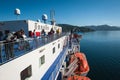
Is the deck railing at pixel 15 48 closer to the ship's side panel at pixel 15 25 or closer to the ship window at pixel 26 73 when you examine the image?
the ship window at pixel 26 73

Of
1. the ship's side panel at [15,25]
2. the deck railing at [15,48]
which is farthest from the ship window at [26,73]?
the ship's side panel at [15,25]

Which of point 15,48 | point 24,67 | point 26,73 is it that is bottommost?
point 26,73

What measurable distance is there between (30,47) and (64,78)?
988 centimetres

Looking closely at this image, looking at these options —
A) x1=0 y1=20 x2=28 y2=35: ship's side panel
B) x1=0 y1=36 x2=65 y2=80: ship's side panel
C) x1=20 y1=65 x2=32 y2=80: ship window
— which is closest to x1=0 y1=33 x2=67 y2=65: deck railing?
x1=0 y1=36 x2=65 y2=80: ship's side panel

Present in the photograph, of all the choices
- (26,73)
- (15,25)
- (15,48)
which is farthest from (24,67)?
(15,25)

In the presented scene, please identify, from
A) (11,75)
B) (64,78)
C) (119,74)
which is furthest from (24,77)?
(119,74)

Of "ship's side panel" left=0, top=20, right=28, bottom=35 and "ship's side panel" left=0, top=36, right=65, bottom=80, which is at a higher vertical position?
"ship's side panel" left=0, top=20, right=28, bottom=35

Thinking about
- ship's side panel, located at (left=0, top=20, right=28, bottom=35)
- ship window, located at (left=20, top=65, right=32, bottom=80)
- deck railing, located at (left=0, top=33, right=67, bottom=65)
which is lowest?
ship window, located at (left=20, top=65, right=32, bottom=80)

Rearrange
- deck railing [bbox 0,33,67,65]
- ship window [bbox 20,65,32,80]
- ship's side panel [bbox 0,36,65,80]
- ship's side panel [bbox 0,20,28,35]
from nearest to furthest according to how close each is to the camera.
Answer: ship's side panel [bbox 0,36,65,80], deck railing [bbox 0,33,67,65], ship window [bbox 20,65,32,80], ship's side panel [bbox 0,20,28,35]

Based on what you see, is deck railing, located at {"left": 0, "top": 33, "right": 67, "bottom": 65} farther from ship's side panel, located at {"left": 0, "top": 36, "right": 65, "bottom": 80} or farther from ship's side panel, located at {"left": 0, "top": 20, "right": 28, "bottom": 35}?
ship's side panel, located at {"left": 0, "top": 20, "right": 28, "bottom": 35}

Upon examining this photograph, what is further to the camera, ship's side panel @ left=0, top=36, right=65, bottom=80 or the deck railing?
the deck railing

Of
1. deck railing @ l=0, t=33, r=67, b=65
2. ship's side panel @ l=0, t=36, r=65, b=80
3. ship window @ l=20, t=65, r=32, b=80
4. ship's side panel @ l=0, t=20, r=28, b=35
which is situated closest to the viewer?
ship's side panel @ l=0, t=36, r=65, b=80

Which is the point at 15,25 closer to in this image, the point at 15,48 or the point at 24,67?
the point at 15,48

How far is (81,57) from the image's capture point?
975 inches
